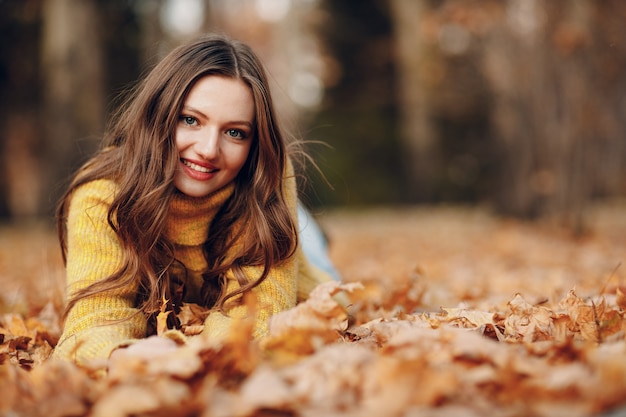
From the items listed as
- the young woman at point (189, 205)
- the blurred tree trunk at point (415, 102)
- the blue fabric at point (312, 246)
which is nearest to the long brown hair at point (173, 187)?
the young woman at point (189, 205)

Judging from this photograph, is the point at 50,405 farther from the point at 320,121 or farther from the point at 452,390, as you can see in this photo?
the point at 320,121

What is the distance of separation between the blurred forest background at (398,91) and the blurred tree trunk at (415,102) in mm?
34

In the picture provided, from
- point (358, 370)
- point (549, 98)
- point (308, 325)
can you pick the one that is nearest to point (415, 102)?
point (549, 98)

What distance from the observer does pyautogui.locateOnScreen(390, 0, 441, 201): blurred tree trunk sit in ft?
45.6

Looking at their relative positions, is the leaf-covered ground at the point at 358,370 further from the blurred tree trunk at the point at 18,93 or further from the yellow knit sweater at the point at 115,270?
the blurred tree trunk at the point at 18,93

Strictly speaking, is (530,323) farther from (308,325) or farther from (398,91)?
(398,91)

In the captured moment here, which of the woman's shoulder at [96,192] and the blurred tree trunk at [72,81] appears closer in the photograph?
the woman's shoulder at [96,192]

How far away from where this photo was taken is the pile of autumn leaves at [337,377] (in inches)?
45.8

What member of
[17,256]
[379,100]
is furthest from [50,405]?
[379,100]

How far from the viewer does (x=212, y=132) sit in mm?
1976

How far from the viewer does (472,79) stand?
547 inches

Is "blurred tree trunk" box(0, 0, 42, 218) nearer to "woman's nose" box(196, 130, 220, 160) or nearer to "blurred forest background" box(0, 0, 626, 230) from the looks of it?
"blurred forest background" box(0, 0, 626, 230)

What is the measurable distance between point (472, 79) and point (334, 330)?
1308cm

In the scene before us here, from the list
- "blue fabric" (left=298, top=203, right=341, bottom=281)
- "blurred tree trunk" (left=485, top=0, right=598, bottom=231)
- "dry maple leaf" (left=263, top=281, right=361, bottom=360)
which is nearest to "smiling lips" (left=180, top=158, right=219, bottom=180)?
"dry maple leaf" (left=263, top=281, right=361, bottom=360)
